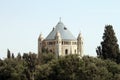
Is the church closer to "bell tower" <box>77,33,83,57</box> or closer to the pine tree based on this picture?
"bell tower" <box>77,33,83,57</box>

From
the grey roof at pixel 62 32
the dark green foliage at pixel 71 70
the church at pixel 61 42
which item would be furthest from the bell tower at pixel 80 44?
the dark green foliage at pixel 71 70

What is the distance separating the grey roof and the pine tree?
43164 mm

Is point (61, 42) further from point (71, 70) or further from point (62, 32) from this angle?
point (71, 70)

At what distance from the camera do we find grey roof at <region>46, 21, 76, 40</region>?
388 ft

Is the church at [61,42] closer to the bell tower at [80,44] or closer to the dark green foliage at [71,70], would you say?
the bell tower at [80,44]

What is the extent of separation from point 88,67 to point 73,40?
58.0m

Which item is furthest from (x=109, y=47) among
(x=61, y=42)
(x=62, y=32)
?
(x=62, y=32)

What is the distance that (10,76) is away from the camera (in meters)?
75.4

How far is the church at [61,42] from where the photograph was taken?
116 meters

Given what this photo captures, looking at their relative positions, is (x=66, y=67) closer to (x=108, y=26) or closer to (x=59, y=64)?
(x=59, y=64)

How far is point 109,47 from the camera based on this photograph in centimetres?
7319

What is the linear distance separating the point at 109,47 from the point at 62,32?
47.0m

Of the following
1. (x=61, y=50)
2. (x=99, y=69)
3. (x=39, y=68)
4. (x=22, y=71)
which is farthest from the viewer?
(x=61, y=50)

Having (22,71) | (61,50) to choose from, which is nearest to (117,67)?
(22,71)
